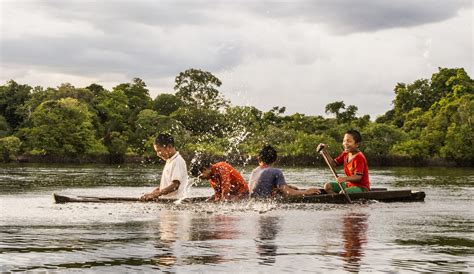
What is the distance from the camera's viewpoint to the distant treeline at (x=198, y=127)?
247 feet

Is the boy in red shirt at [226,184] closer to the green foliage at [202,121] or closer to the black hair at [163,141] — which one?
the black hair at [163,141]

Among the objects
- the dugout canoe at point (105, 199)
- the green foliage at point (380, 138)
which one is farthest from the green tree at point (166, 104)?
the dugout canoe at point (105, 199)

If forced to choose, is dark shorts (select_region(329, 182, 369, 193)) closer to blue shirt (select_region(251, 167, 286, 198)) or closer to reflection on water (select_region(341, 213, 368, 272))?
blue shirt (select_region(251, 167, 286, 198))

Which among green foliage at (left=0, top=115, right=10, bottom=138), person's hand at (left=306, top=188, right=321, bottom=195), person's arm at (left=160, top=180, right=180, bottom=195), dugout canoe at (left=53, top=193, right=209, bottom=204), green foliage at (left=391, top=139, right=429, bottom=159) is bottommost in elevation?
dugout canoe at (left=53, top=193, right=209, bottom=204)

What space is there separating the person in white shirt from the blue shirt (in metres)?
1.44

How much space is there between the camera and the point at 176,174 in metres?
15.2

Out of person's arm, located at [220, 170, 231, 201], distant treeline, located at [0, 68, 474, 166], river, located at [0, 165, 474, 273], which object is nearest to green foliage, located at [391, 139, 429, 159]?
distant treeline, located at [0, 68, 474, 166]

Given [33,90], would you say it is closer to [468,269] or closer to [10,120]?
[10,120]

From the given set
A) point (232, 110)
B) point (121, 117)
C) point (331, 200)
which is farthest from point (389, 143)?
point (331, 200)

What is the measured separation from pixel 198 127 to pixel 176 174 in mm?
68341

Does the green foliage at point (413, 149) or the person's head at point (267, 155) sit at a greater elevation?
the green foliage at point (413, 149)

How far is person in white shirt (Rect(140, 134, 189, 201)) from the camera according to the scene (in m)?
15.0

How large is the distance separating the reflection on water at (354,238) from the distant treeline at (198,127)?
49.1m

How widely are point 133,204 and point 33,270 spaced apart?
308 inches
